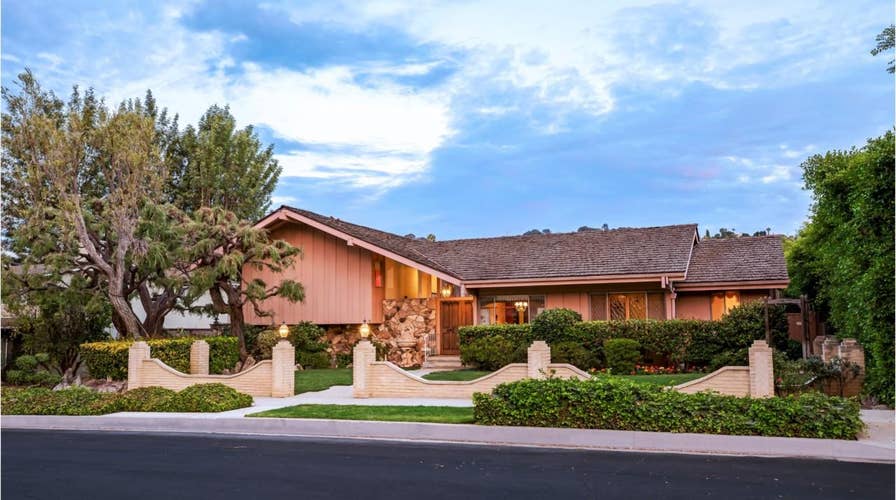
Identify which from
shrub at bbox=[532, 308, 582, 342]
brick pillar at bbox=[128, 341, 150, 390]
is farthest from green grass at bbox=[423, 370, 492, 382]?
brick pillar at bbox=[128, 341, 150, 390]

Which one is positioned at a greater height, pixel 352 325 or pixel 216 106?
pixel 216 106

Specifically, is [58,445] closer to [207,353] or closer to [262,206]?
[207,353]

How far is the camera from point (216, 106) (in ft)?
135

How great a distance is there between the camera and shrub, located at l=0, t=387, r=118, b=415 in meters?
16.2

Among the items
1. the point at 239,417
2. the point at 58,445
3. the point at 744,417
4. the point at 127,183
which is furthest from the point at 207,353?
the point at 744,417

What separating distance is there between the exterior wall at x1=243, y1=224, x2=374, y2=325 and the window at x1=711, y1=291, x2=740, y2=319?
12.0m

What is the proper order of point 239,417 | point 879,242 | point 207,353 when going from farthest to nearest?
1. point 207,353
2. point 239,417
3. point 879,242

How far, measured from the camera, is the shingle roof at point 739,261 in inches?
992

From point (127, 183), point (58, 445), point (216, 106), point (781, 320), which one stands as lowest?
point (58, 445)

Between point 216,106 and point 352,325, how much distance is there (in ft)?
63.2

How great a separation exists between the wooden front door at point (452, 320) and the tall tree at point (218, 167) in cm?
1686

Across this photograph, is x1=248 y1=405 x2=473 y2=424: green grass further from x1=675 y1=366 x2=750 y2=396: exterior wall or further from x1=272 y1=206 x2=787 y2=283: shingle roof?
x1=272 y1=206 x2=787 y2=283: shingle roof

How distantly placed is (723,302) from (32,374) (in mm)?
22616

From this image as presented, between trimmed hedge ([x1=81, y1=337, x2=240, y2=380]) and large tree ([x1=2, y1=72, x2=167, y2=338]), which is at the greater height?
large tree ([x1=2, y1=72, x2=167, y2=338])
